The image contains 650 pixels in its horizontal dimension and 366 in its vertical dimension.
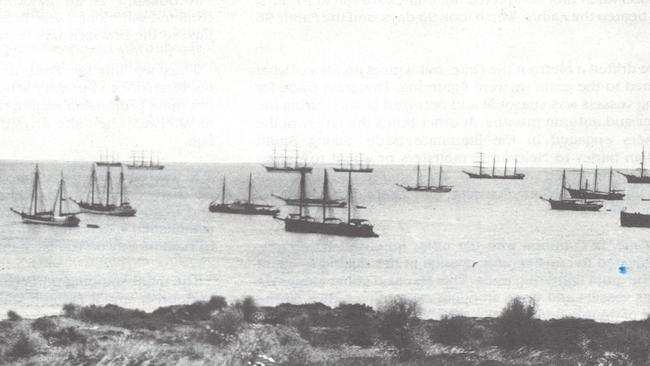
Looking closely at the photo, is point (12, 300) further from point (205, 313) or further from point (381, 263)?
point (381, 263)

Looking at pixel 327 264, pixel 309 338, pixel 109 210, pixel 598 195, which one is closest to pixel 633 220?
pixel 327 264

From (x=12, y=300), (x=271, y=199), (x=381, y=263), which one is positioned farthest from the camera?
(x=271, y=199)

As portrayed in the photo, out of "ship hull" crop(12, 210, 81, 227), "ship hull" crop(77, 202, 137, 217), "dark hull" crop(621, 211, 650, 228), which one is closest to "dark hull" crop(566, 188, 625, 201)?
"dark hull" crop(621, 211, 650, 228)

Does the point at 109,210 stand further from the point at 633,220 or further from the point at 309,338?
the point at 309,338

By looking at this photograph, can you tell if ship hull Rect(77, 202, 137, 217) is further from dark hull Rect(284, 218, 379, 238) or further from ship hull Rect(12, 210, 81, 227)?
dark hull Rect(284, 218, 379, 238)

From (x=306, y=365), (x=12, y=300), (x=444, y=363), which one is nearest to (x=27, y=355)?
(x=306, y=365)

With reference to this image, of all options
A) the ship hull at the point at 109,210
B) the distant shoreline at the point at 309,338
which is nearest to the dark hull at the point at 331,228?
the ship hull at the point at 109,210
